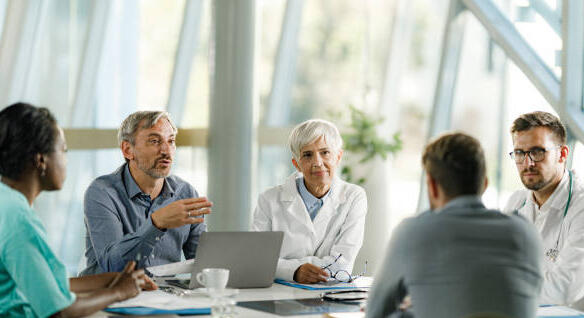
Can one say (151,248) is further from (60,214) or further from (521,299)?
(60,214)

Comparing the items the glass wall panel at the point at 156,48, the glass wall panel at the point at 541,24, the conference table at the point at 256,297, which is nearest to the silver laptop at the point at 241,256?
the conference table at the point at 256,297

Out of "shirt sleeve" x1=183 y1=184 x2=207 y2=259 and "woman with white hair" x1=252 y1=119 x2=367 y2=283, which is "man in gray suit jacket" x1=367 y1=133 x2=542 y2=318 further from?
"shirt sleeve" x1=183 y1=184 x2=207 y2=259

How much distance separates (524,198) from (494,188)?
323 centimetres

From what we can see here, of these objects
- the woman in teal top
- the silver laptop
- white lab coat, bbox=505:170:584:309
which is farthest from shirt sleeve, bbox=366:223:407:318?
white lab coat, bbox=505:170:584:309

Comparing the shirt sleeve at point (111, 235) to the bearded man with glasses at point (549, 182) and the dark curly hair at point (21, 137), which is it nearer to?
the dark curly hair at point (21, 137)

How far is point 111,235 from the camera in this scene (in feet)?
11.1

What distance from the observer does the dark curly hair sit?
7.64ft

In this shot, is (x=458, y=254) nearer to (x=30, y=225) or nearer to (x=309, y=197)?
(x=30, y=225)

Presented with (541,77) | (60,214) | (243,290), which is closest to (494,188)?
(541,77)

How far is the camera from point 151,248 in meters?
3.24

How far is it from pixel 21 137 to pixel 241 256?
3.49ft

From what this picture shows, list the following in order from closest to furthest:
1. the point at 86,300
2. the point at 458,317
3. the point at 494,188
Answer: the point at 458,317, the point at 86,300, the point at 494,188

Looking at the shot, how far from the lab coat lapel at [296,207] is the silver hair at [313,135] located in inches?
6.2

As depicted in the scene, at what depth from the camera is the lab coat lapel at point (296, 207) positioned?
3.75 m
